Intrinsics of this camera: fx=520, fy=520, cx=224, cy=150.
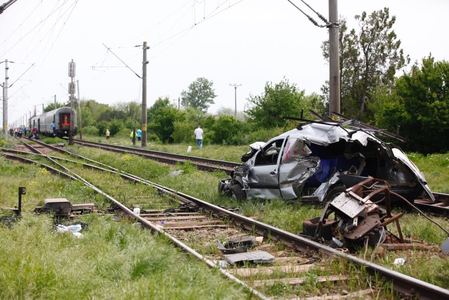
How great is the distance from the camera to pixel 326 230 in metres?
7.29

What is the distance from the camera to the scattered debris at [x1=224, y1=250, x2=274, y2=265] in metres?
6.28

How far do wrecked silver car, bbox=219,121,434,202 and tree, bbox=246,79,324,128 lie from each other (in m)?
25.3

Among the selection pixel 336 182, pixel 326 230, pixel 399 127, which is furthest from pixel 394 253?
pixel 399 127

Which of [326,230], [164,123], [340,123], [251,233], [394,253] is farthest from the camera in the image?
[164,123]

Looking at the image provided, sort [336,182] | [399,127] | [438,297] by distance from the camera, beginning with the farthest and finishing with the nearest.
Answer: [399,127] → [336,182] → [438,297]

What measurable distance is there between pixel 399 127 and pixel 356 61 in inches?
754

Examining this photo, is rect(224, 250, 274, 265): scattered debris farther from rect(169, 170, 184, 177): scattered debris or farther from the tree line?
the tree line

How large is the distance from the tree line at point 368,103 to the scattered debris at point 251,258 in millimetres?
18200

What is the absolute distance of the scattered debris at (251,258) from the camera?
20.6ft

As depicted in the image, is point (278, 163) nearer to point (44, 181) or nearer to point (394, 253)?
point (394, 253)

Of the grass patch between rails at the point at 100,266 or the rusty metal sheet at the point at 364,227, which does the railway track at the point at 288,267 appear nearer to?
the grass patch between rails at the point at 100,266

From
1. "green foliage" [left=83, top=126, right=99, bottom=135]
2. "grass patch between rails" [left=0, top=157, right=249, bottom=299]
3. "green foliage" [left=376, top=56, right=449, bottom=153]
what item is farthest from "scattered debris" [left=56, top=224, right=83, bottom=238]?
"green foliage" [left=83, top=126, right=99, bottom=135]

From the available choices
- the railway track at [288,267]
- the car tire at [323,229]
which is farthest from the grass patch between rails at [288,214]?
the car tire at [323,229]

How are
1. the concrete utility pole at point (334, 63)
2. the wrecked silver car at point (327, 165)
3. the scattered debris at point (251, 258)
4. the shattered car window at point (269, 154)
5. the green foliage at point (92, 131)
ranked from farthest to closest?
the green foliage at point (92, 131), the concrete utility pole at point (334, 63), the shattered car window at point (269, 154), the wrecked silver car at point (327, 165), the scattered debris at point (251, 258)
